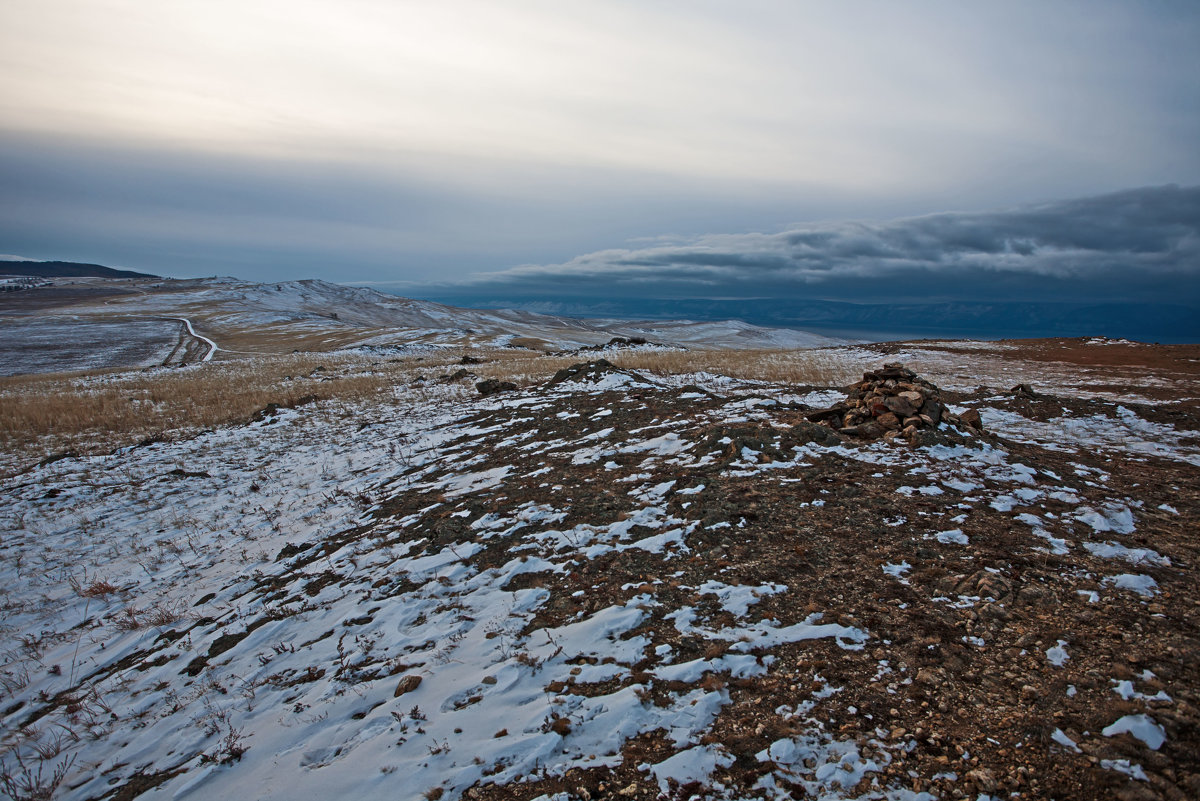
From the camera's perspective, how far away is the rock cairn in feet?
32.7

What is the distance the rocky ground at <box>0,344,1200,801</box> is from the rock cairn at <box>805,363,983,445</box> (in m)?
0.08

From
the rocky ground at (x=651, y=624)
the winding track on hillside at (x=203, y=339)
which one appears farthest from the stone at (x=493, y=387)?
the winding track on hillside at (x=203, y=339)

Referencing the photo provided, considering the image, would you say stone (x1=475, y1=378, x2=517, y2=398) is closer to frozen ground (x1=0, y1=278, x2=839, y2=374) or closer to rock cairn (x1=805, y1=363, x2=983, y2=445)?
rock cairn (x1=805, y1=363, x2=983, y2=445)

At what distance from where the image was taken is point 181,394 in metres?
24.8

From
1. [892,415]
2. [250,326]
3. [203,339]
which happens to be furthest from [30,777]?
[250,326]

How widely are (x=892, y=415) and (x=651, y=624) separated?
7.64 meters

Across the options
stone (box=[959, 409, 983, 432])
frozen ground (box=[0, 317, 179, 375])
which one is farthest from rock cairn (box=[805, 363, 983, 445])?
frozen ground (box=[0, 317, 179, 375])

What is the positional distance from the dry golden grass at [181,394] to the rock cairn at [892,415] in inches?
450

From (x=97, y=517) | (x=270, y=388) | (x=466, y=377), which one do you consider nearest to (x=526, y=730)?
(x=97, y=517)

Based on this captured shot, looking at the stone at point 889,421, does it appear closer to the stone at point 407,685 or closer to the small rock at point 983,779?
the small rock at point 983,779

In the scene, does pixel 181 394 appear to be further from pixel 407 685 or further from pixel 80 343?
pixel 80 343

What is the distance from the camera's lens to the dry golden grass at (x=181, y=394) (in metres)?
17.2

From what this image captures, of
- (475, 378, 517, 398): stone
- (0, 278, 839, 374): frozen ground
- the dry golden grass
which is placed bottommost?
the dry golden grass

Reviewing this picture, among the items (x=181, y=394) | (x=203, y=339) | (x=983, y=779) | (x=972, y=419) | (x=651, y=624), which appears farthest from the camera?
(x=203, y=339)
